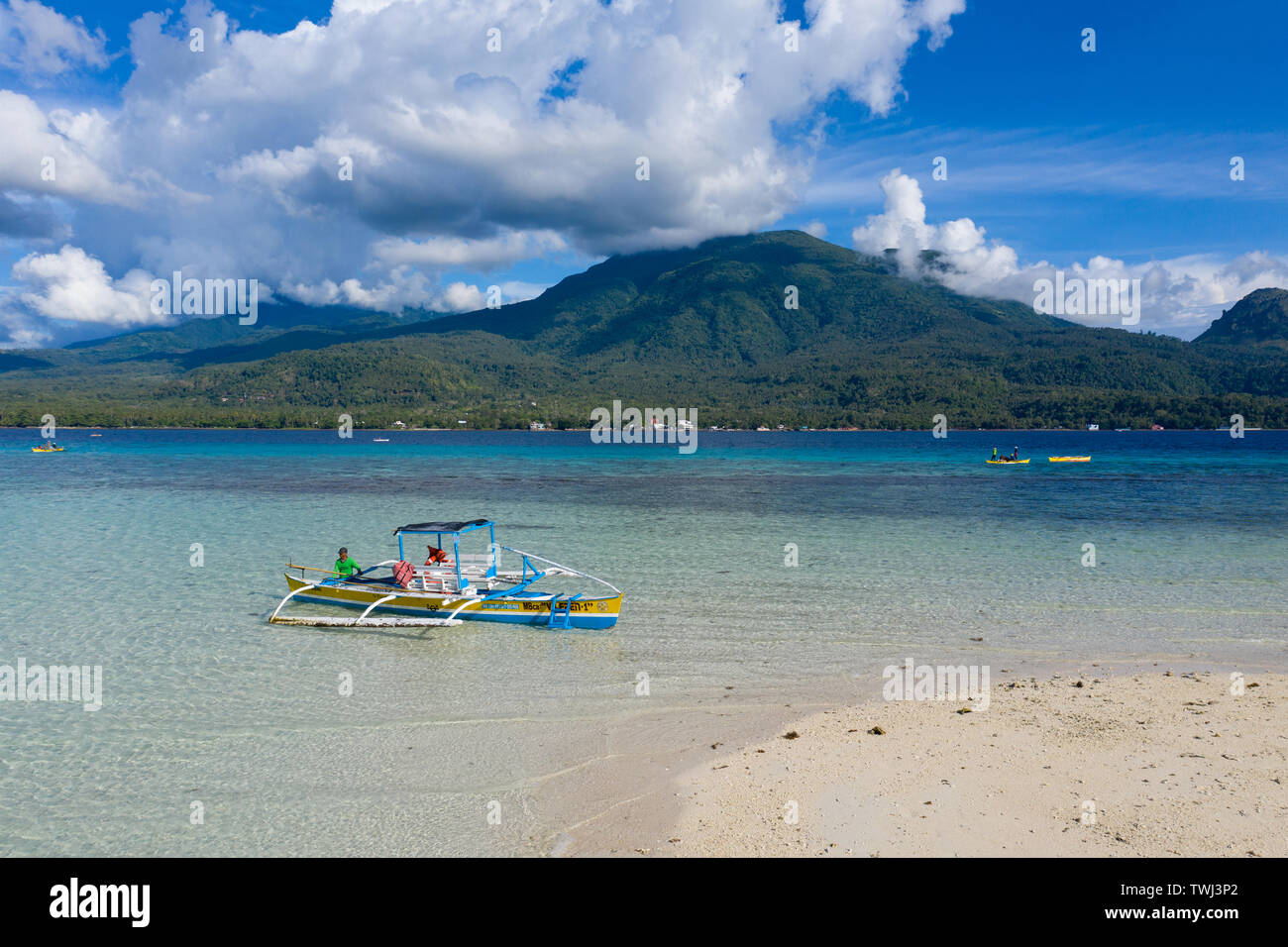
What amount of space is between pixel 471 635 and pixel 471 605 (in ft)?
3.20

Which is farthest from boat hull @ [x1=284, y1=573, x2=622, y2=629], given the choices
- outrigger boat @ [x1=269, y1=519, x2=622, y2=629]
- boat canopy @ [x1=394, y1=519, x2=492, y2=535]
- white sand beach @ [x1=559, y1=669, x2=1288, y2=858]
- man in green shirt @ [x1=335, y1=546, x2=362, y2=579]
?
white sand beach @ [x1=559, y1=669, x2=1288, y2=858]

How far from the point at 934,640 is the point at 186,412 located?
22238cm

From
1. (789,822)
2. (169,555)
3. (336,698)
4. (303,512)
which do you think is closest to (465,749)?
(336,698)

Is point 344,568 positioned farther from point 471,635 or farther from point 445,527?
point 471,635

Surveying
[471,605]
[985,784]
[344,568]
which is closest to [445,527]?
[471,605]

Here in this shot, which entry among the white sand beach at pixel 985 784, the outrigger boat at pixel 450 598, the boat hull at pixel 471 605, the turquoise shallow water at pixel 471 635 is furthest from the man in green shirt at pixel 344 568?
the white sand beach at pixel 985 784

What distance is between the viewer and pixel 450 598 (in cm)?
1764

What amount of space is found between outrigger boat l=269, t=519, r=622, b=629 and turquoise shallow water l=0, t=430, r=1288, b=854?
0.48 meters

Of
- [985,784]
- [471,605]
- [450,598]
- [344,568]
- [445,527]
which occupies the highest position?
[445,527]

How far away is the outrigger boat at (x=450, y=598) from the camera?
16.7 meters

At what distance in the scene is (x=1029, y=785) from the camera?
336 inches

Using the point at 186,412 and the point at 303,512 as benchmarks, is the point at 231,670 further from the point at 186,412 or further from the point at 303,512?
the point at 186,412

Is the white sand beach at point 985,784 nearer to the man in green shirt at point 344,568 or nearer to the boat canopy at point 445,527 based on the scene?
the boat canopy at point 445,527

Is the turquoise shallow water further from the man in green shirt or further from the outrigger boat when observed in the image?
the man in green shirt
